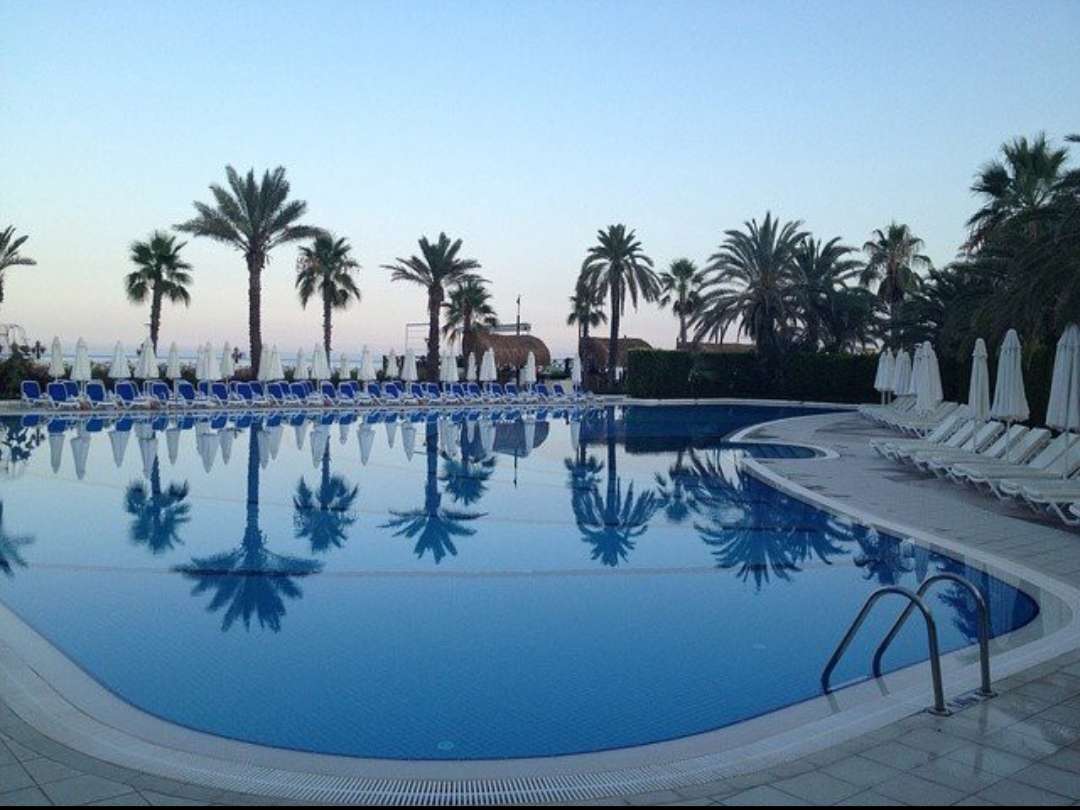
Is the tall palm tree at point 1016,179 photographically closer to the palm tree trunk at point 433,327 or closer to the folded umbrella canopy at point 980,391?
the folded umbrella canopy at point 980,391

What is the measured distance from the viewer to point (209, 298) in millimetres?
35312

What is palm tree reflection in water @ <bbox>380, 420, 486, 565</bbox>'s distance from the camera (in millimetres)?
9781

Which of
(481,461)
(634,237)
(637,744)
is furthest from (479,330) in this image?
(637,744)

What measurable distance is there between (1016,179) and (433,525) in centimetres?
2236

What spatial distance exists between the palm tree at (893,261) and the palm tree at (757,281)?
15.9 feet

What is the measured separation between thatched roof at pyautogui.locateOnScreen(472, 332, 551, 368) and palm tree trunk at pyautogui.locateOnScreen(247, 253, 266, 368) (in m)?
16.1

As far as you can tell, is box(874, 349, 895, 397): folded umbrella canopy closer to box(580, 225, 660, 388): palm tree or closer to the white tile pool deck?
box(580, 225, 660, 388): palm tree

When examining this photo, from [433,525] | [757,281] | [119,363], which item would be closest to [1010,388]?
[433,525]

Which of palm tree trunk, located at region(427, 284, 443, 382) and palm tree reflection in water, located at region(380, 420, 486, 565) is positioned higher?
palm tree trunk, located at region(427, 284, 443, 382)

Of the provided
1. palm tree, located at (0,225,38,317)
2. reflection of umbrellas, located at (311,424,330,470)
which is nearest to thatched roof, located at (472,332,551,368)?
palm tree, located at (0,225,38,317)

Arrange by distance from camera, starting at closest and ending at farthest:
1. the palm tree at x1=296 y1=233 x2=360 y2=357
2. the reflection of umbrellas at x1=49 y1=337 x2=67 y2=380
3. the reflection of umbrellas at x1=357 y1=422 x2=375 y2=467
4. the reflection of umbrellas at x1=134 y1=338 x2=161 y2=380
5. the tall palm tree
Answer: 1. the reflection of umbrellas at x1=357 y1=422 x2=375 y2=467
2. the tall palm tree
3. the reflection of umbrellas at x1=49 y1=337 x2=67 y2=380
4. the reflection of umbrellas at x1=134 y1=338 x2=161 y2=380
5. the palm tree at x1=296 y1=233 x2=360 y2=357

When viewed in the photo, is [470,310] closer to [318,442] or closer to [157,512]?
[318,442]

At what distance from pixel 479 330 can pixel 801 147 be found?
23.9 meters

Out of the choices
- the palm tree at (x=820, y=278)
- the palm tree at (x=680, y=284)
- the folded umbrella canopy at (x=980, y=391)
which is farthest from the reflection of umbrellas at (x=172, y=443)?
the palm tree at (x=680, y=284)
